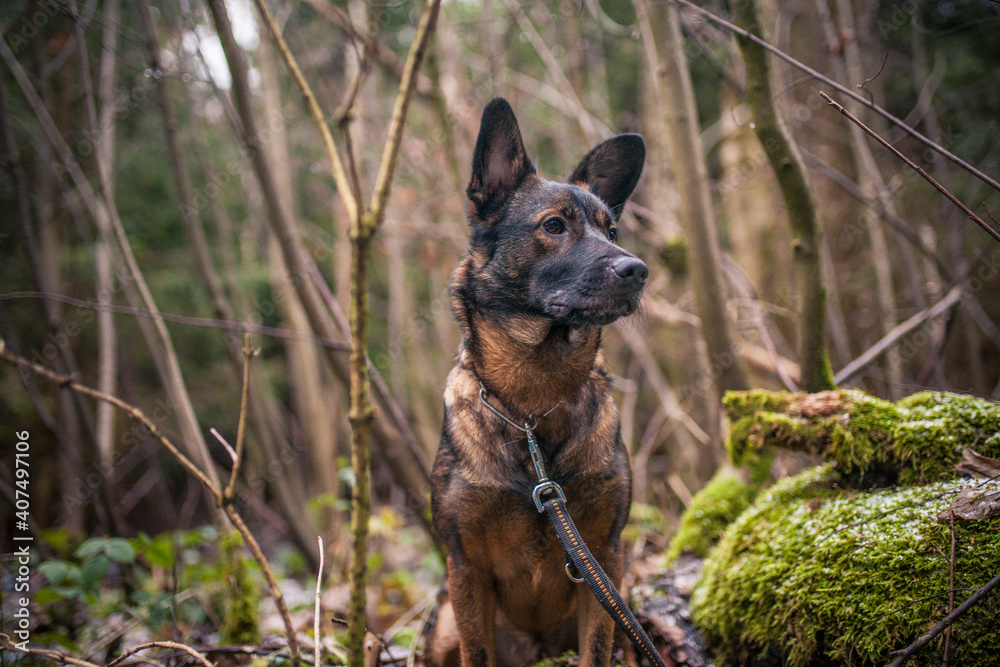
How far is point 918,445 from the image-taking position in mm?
2531

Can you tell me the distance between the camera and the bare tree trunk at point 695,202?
393 centimetres

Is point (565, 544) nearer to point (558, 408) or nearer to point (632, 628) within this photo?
point (632, 628)

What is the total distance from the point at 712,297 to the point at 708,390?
1.21 metres

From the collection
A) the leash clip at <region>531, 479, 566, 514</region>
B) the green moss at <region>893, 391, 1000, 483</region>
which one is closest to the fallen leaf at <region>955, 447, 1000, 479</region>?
the green moss at <region>893, 391, 1000, 483</region>

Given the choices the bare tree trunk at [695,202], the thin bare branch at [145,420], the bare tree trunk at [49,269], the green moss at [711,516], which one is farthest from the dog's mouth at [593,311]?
the bare tree trunk at [49,269]

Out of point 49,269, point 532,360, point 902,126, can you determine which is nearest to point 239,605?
point 532,360

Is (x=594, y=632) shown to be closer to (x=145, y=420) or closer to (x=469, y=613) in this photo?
(x=469, y=613)

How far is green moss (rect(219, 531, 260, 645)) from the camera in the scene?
3.37 meters

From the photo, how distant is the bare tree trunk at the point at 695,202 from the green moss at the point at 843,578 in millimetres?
1150

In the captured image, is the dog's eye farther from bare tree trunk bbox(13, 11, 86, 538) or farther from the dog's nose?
bare tree trunk bbox(13, 11, 86, 538)

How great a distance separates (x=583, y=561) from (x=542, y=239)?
5.03 ft

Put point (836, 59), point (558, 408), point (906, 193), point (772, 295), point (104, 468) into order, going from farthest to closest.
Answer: point (906, 193) < point (772, 295) < point (836, 59) < point (104, 468) < point (558, 408)

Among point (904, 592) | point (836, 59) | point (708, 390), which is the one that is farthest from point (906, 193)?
point (904, 592)

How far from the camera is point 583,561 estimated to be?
2.07 meters
